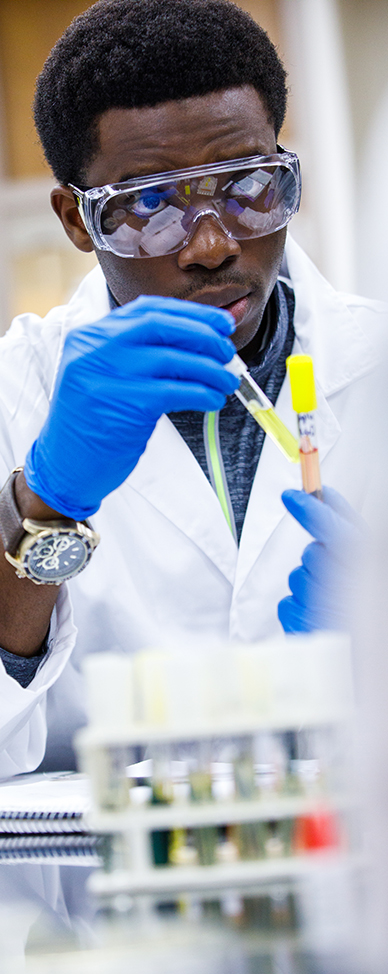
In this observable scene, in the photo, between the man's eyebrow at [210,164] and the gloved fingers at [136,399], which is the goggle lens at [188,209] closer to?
the man's eyebrow at [210,164]

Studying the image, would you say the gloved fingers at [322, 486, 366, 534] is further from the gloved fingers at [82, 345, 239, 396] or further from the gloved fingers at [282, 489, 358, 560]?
the gloved fingers at [82, 345, 239, 396]

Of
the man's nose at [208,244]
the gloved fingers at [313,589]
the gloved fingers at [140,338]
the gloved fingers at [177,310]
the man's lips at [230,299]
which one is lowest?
the gloved fingers at [313,589]

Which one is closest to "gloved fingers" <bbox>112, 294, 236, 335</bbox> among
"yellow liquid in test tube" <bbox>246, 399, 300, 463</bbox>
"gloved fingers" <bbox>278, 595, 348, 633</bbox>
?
"yellow liquid in test tube" <bbox>246, 399, 300, 463</bbox>

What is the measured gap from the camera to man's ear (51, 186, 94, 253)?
4.64 ft

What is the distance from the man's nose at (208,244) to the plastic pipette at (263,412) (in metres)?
0.22

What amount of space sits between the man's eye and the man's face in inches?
1.4

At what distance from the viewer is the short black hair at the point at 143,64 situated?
116 cm

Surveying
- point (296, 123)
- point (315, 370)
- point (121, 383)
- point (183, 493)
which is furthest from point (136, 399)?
point (296, 123)

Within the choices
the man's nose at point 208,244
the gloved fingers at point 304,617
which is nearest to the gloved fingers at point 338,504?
the gloved fingers at point 304,617

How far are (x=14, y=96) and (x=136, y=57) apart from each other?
304 cm

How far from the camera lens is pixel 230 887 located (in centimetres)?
54

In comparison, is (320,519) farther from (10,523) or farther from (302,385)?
(10,523)

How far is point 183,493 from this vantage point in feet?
4.36

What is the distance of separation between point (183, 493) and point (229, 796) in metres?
0.79
